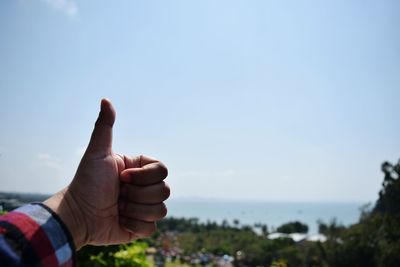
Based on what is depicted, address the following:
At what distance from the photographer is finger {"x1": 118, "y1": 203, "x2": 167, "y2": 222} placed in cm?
143

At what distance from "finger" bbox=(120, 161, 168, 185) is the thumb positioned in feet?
0.56

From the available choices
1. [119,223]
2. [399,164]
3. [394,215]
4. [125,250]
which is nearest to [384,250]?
[394,215]

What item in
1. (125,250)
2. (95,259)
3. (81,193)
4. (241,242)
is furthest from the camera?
(241,242)

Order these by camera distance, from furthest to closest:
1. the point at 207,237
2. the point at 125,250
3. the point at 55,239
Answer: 1. the point at 207,237
2. the point at 125,250
3. the point at 55,239

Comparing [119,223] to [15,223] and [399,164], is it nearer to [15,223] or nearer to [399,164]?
[15,223]

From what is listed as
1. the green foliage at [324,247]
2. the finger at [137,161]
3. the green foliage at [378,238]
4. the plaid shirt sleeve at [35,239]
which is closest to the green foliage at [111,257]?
the green foliage at [324,247]

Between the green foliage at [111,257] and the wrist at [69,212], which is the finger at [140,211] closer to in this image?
the wrist at [69,212]

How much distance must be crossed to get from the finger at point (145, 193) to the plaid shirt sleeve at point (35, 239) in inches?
18.8

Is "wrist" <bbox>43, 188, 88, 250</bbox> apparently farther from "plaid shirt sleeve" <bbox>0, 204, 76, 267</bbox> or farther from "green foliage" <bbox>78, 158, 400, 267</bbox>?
"green foliage" <bbox>78, 158, 400, 267</bbox>

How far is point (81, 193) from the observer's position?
1202mm

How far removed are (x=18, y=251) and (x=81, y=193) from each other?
1.38ft

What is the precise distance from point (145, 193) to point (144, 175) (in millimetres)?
65

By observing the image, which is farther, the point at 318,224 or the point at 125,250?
the point at 318,224

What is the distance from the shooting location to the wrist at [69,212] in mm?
1043
